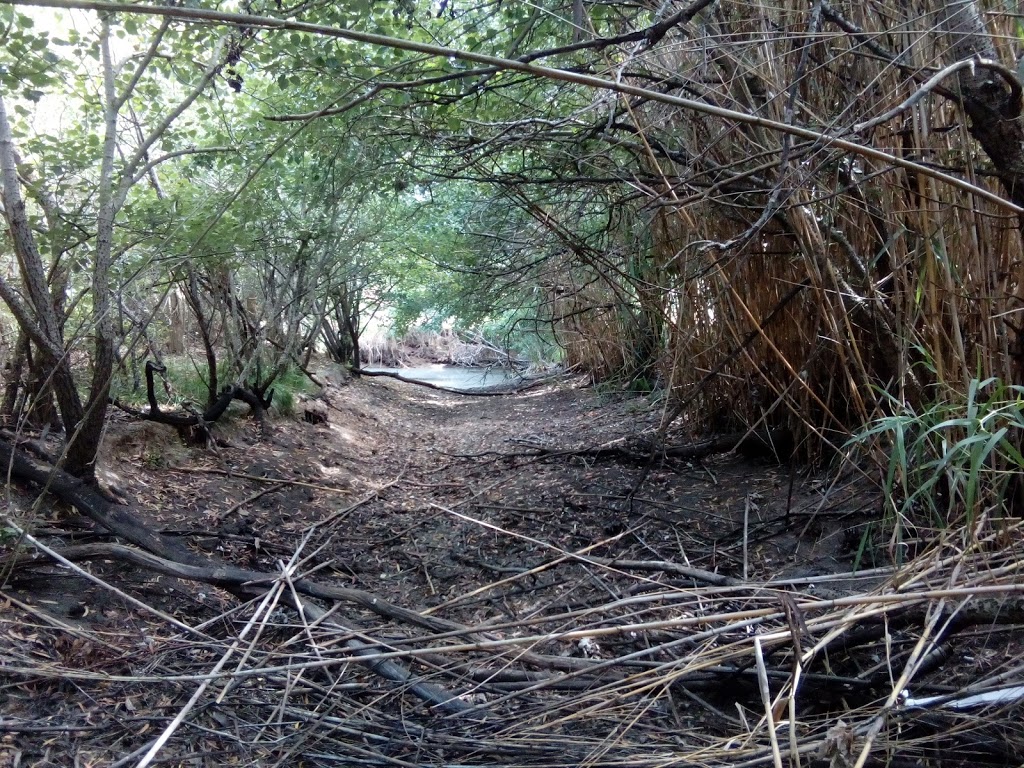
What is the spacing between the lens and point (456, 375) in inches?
656

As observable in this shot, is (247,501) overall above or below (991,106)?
below

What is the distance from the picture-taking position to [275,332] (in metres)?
6.87

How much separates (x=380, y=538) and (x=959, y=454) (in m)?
2.73

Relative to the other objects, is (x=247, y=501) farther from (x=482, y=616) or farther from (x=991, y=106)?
(x=991, y=106)

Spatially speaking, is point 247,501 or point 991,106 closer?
point 991,106

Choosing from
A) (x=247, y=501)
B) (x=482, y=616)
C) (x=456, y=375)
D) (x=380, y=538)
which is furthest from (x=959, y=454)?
(x=456, y=375)

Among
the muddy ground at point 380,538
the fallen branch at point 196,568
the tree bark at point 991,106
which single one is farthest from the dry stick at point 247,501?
the tree bark at point 991,106

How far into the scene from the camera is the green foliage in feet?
6.02

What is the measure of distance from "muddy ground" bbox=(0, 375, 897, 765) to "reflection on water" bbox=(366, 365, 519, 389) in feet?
23.1

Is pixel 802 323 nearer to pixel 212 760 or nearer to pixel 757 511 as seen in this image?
pixel 757 511

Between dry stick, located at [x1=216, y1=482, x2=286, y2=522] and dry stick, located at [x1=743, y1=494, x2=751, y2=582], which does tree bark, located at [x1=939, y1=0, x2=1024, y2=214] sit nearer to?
dry stick, located at [x1=743, y1=494, x2=751, y2=582]

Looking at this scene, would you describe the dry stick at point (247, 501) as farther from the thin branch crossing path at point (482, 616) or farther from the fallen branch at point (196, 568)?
the fallen branch at point (196, 568)

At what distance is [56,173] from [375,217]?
14.4 ft

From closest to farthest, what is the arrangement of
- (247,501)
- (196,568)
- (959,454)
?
Result: (959,454) < (196,568) < (247,501)
